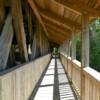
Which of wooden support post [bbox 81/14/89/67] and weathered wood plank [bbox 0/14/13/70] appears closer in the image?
weathered wood plank [bbox 0/14/13/70]

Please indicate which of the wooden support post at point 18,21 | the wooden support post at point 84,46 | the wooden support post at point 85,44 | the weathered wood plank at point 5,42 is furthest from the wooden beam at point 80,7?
the weathered wood plank at point 5,42

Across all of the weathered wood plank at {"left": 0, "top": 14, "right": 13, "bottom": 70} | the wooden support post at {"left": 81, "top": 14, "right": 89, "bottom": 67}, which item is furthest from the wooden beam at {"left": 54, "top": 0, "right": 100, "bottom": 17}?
the weathered wood plank at {"left": 0, "top": 14, "right": 13, "bottom": 70}

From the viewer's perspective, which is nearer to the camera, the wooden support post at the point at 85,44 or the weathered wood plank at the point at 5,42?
the weathered wood plank at the point at 5,42

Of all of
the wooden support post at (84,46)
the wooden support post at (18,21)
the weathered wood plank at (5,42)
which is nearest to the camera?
the weathered wood plank at (5,42)

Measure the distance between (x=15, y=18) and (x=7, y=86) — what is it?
8.69ft

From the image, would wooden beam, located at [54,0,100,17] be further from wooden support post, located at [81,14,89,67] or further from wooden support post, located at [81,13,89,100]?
wooden support post, located at [81,14,89,67]

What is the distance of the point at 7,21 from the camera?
21.5 feet

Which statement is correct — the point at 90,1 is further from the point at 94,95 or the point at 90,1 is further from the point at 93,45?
the point at 93,45

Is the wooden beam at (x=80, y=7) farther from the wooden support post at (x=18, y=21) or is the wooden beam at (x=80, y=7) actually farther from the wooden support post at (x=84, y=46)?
the wooden support post at (x=18, y=21)

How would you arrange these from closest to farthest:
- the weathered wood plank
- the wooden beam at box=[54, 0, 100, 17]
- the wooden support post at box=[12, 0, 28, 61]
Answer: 1. the weathered wood plank
2. the wooden support post at box=[12, 0, 28, 61]
3. the wooden beam at box=[54, 0, 100, 17]

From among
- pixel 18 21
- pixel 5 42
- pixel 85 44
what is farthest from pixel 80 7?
pixel 5 42

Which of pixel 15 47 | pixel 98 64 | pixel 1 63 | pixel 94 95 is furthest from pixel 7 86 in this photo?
pixel 98 64

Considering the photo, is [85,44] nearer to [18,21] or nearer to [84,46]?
[84,46]

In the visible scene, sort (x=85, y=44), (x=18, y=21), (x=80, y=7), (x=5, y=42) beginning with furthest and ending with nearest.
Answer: (x=85, y=44)
(x=80, y=7)
(x=18, y=21)
(x=5, y=42)
